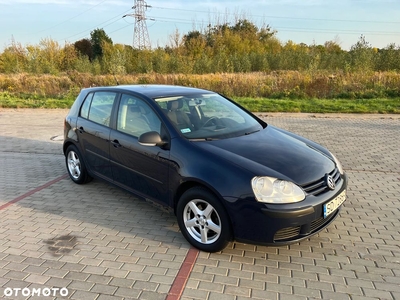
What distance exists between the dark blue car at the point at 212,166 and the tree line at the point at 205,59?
1804 cm

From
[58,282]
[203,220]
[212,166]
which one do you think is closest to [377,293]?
[203,220]

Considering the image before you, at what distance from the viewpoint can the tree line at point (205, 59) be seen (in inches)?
837

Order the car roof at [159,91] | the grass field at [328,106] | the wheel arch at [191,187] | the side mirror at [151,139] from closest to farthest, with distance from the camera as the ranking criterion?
the wheel arch at [191,187], the side mirror at [151,139], the car roof at [159,91], the grass field at [328,106]

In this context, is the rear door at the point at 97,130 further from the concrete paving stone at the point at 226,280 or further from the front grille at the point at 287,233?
the front grille at the point at 287,233

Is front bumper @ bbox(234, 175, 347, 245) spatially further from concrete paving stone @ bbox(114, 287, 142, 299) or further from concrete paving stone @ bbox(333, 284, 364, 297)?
concrete paving stone @ bbox(114, 287, 142, 299)

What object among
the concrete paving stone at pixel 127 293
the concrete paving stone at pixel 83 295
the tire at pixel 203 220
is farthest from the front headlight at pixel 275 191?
the concrete paving stone at pixel 83 295

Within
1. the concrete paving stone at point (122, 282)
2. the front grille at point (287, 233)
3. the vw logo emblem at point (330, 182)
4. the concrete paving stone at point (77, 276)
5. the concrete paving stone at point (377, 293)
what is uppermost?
the vw logo emblem at point (330, 182)

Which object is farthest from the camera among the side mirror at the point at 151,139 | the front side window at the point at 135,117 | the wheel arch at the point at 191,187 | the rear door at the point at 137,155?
the front side window at the point at 135,117

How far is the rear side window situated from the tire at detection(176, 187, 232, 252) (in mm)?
1838

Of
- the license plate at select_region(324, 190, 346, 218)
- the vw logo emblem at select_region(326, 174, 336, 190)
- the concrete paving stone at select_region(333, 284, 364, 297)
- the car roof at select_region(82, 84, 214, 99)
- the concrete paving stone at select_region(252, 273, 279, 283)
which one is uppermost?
the car roof at select_region(82, 84, 214, 99)

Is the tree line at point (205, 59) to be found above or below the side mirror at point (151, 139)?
above

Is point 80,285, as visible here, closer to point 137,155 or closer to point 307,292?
point 137,155

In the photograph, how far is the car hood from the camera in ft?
10.4

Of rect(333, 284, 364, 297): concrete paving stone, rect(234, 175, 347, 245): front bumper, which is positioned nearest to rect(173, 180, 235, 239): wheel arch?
rect(234, 175, 347, 245): front bumper
